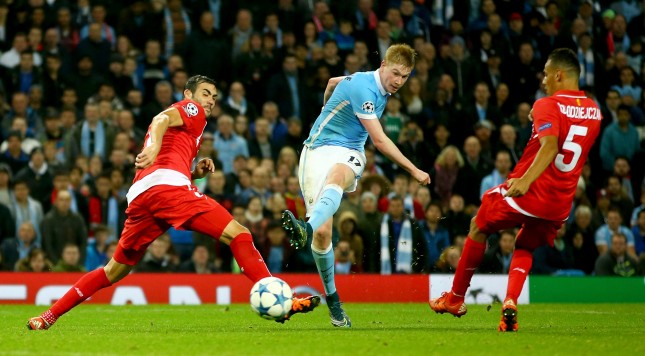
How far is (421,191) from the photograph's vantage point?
1684 centimetres

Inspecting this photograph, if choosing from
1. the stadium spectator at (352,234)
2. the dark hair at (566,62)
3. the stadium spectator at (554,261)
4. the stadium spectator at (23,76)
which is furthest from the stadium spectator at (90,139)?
the dark hair at (566,62)

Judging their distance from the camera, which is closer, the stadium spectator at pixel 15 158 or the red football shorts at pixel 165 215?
the red football shorts at pixel 165 215

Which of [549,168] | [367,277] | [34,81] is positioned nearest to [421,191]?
[367,277]

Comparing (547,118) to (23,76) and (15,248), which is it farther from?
(23,76)

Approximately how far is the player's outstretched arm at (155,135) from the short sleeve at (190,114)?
2.2 inches

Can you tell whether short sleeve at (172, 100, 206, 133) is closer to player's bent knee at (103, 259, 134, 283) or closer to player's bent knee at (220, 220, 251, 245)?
player's bent knee at (220, 220, 251, 245)

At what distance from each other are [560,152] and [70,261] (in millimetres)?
8168

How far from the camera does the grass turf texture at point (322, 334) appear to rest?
768cm

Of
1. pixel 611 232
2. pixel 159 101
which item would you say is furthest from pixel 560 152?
pixel 159 101

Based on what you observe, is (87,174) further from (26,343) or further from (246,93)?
(26,343)

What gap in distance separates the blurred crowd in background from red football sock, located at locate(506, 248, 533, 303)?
16.0 feet

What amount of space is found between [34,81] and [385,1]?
689 cm

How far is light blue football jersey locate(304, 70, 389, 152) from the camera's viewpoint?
9.98 m

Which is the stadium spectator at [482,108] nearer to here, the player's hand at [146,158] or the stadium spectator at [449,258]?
the stadium spectator at [449,258]
